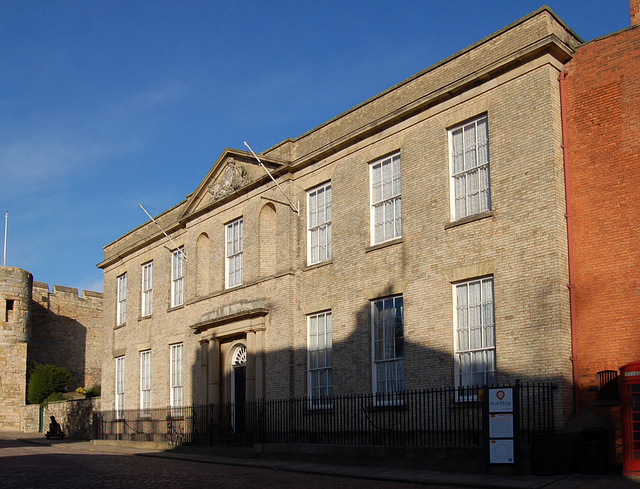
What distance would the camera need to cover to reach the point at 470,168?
17.9 m

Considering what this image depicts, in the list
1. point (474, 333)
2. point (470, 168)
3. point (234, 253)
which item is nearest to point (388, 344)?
point (474, 333)

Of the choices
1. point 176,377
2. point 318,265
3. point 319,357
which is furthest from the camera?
point 176,377

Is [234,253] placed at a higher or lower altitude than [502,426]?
higher

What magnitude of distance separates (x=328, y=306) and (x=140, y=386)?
13.2 m

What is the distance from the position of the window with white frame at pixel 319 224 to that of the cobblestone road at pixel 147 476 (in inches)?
260

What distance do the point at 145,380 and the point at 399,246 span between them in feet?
52.1

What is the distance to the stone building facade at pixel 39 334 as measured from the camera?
49.2 metres

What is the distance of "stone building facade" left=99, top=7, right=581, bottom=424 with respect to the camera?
53.3ft

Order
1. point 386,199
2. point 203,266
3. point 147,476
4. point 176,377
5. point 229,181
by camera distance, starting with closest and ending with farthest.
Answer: point 147,476
point 386,199
point 229,181
point 203,266
point 176,377

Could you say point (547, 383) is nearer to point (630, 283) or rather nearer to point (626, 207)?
point (630, 283)

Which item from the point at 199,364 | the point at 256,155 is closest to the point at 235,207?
the point at 256,155

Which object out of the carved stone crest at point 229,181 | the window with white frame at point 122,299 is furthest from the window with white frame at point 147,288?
the carved stone crest at point 229,181

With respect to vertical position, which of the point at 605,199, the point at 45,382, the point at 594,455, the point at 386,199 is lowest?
the point at 594,455

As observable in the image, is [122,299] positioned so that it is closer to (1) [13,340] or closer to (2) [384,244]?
(2) [384,244]
